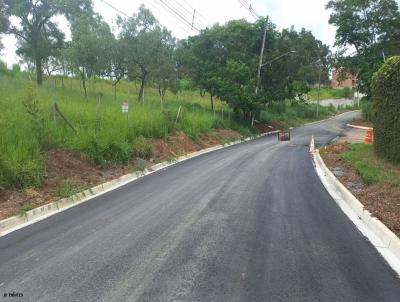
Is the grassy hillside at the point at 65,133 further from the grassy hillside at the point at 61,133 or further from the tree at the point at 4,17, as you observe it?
the tree at the point at 4,17

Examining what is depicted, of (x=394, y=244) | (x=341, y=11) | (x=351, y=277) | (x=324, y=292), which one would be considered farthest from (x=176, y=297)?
(x=341, y=11)

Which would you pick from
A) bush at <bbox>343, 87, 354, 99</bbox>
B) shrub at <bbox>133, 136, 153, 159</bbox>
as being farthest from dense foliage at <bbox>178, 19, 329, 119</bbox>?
bush at <bbox>343, 87, 354, 99</bbox>

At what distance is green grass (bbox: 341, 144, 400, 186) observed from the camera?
11391mm

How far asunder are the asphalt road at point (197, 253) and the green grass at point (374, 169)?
5.67ft

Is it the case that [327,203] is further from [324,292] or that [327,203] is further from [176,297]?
[176,297]

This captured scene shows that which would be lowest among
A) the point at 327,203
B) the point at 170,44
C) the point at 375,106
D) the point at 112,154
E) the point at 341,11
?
the point at 327,203

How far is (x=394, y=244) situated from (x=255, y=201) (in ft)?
12.9

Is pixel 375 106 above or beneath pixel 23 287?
above

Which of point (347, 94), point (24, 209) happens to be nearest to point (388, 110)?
point (24, 209)

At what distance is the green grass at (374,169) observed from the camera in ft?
37.4

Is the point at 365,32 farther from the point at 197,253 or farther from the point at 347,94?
the point at 347,94

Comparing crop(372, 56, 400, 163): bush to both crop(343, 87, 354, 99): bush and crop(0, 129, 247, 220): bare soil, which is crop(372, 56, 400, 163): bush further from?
crop(343, 87, 354, 99): bush

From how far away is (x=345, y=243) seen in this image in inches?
279

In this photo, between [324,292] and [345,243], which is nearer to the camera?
[324,292]
